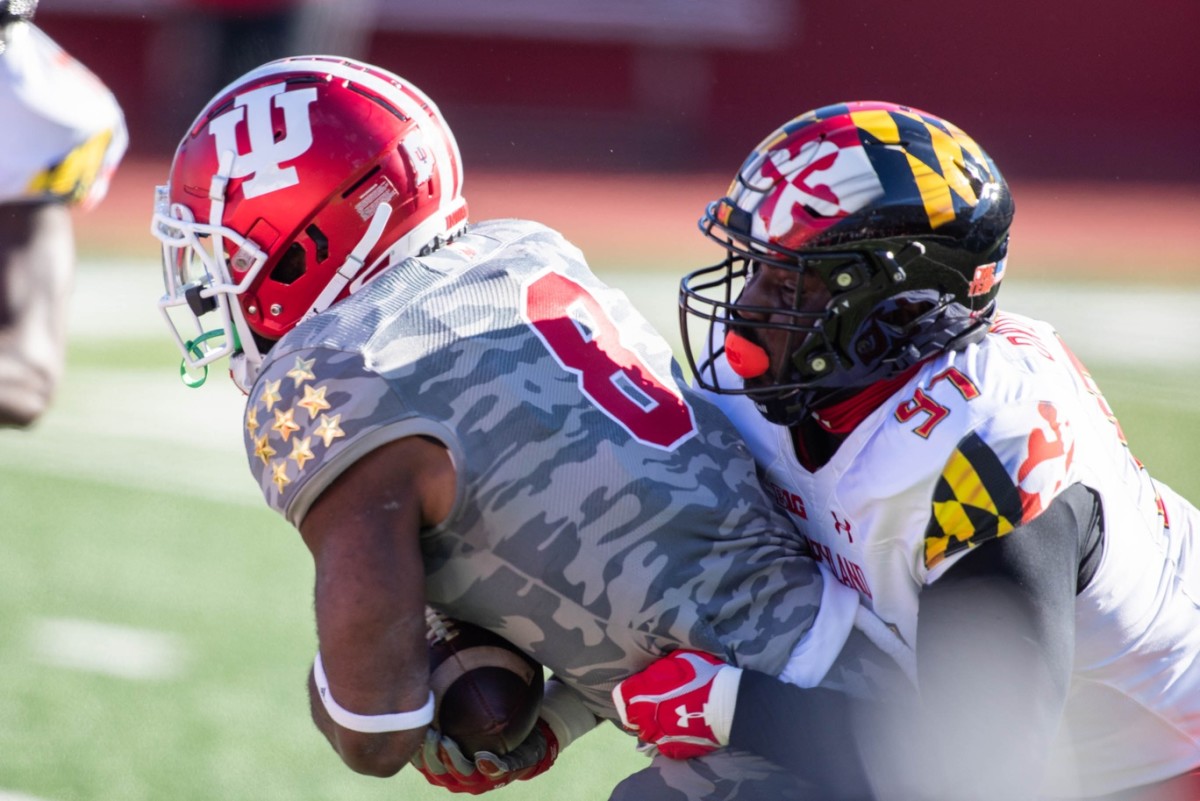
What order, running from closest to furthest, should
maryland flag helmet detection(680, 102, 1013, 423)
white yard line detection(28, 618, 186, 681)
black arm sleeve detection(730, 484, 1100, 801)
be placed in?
black arm sleeve detection(730, 484, 1100, 801) → maryland flag helmet detection(680, 102, 1013, 423) → white yard line detection(28, 618, 186, 681)

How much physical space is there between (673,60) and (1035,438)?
12843mm

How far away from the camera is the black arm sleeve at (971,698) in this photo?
2.07m

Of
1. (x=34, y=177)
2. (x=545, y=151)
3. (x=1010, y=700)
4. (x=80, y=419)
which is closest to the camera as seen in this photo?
(x=1010, y=700)

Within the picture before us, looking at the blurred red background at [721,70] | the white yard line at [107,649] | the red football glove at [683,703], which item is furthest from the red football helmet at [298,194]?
the blurred red background at [721,70]

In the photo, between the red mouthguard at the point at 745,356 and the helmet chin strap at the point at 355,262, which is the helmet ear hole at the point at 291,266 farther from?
the red mouthguard at the point at 745,356

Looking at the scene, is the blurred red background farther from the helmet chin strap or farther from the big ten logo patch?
the big ten logo patch

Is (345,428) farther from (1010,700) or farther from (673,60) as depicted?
(673,60)

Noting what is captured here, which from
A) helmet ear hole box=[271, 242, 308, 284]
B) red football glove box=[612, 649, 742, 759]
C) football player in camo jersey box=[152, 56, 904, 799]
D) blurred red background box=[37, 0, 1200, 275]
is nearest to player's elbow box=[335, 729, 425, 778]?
football player in camo jersey box=[152, 56, 904, 799]

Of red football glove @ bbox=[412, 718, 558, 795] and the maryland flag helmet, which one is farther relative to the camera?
red football glove @ bbox=[412, 718, 558, 795]

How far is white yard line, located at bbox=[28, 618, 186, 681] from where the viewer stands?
13.6 feet

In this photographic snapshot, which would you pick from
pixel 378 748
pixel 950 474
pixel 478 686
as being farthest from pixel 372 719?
pixel 950 474

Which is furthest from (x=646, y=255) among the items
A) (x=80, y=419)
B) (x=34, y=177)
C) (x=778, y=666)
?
(x=778, y=666)

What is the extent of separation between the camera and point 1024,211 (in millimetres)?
11836

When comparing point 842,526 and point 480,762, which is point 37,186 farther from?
point 842,526
